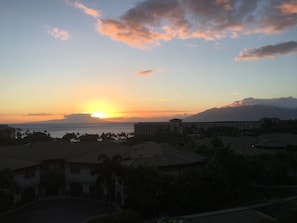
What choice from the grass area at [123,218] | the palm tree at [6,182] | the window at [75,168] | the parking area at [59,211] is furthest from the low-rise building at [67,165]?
the grass area at [123,218]

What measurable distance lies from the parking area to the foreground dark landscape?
0.31 metres

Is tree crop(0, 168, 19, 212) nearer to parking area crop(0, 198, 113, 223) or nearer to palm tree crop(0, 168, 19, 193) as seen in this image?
palm tree crop(0, 168, 19, 193)

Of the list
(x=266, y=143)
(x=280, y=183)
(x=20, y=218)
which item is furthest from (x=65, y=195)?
(x=266, y=143)

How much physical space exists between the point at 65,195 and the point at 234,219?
762 inches

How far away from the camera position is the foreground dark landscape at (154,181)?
2852 cm

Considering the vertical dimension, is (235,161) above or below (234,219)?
above

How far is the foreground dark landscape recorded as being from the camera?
2852 cm

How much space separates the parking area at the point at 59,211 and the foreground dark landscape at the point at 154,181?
1.00 feet

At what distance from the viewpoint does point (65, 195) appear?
127 feet

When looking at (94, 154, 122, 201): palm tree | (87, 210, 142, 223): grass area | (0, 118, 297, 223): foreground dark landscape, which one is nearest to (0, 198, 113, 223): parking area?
(0, 118, 297, 223): foreground dark landscape

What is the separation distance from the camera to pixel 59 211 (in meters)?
32.4

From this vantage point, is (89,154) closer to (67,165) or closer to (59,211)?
(67,165)

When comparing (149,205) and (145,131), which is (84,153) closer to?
(149,205)

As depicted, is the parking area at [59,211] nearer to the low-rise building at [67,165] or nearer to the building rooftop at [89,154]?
the low-rise building at [67,165]
